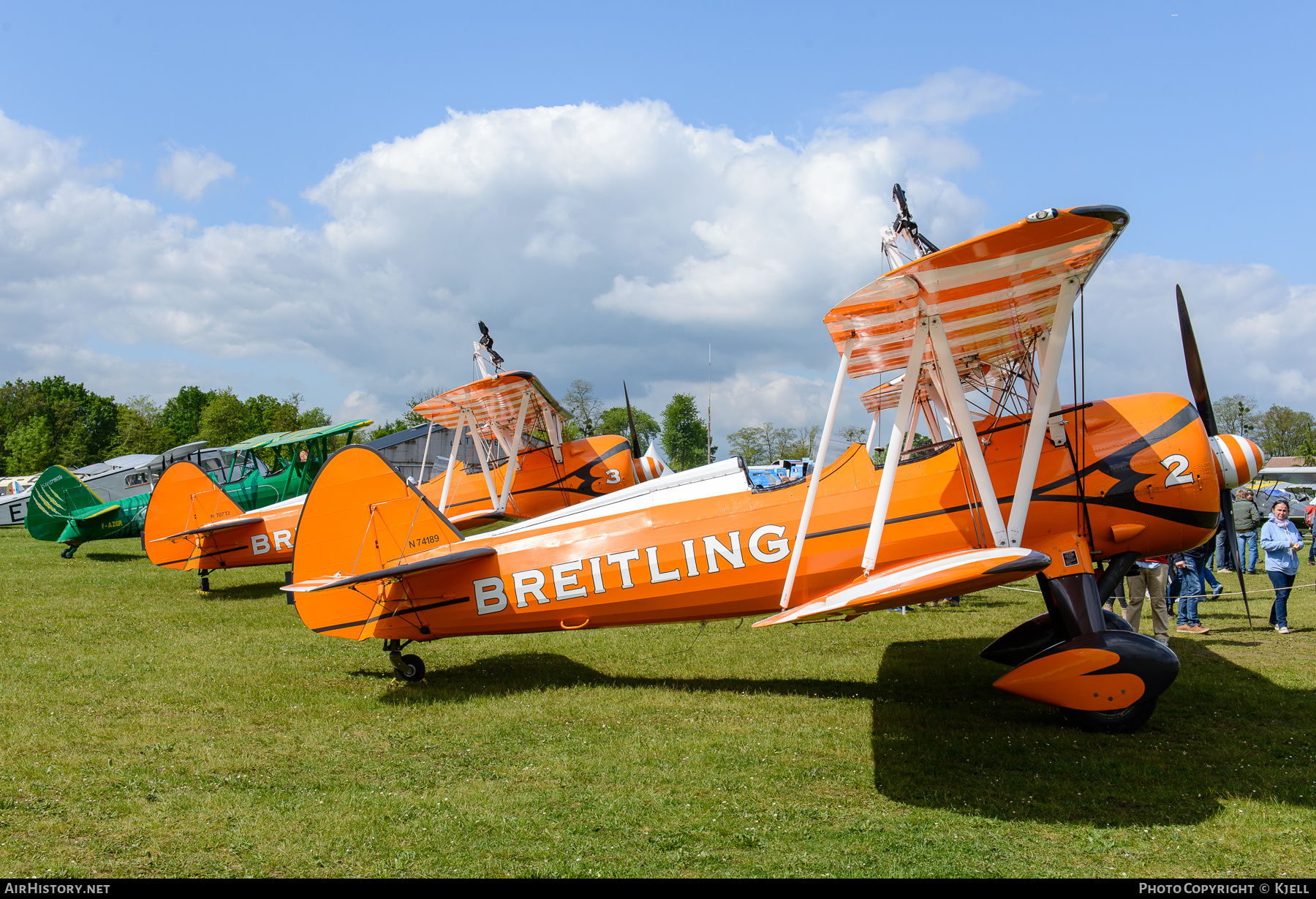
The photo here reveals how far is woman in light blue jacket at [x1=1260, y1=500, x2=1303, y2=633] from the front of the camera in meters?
9.15

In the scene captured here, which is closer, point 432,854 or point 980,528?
point 432,854

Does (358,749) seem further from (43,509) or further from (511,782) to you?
(43,509)

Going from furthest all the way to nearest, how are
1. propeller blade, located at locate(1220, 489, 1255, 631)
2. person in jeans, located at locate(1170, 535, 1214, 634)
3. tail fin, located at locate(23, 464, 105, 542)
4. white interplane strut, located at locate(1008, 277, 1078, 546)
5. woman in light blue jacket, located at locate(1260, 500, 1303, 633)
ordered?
tail fin, located at locate(23, 464, 105, 542), person in jeans, located at locate(1170, 535, 1214, 634), woman in light blue jacket, located at locate(1260, 500, 1303, 633), propeller blade, located at locate(1220, 489, 1255, 631), white interplane strut, located at locate(1008, 277, 1078, 546)

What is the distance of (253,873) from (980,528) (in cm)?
501

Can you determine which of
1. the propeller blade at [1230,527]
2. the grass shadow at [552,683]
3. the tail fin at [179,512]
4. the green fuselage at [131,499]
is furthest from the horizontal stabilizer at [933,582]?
the green fuselage at [131,499]

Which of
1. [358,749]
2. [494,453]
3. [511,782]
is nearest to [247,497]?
→ [494,453]

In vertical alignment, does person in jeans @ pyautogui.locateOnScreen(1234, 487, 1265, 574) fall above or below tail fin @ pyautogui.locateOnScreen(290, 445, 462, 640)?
below

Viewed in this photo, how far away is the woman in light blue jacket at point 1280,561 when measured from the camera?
9.15m

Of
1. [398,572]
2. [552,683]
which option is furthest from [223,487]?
[552,683]

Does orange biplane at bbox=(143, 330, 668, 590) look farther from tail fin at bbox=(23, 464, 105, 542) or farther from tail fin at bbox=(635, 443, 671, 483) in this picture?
tail fin at bbox=(23, 464, 105, 542)

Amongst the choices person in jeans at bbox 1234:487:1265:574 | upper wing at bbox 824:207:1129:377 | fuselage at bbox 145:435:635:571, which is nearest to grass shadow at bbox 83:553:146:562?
fuselage at bbox 145:435:635:571

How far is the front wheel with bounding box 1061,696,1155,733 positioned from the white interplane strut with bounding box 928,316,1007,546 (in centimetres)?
140

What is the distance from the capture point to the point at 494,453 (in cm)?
1552

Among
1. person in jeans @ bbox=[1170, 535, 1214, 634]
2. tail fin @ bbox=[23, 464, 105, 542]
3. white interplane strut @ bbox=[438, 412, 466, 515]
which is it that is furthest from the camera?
tail fin @ bbox=[23, 464, 105, 542]
